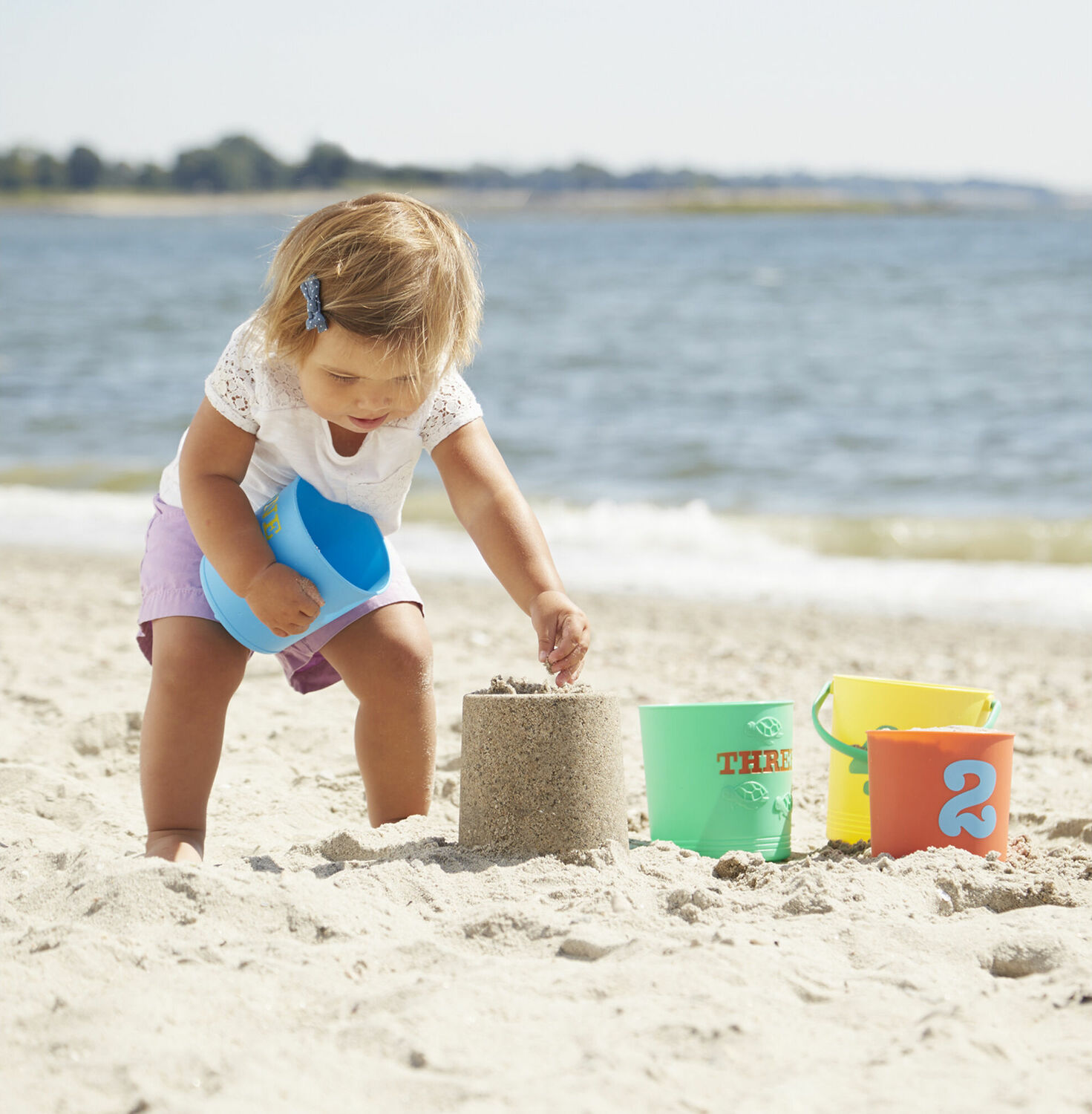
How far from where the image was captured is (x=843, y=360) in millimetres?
12492

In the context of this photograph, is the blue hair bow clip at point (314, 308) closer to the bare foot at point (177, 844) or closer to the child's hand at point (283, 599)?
the child's hand at point (283, 599)

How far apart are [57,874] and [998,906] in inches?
56.7

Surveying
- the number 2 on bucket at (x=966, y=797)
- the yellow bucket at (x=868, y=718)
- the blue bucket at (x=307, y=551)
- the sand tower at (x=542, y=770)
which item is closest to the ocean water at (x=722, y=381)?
the blue bucket at (x=307, y=551)

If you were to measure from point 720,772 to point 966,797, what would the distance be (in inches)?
16.5

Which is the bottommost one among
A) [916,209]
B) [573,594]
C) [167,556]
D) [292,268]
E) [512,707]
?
[573,594]

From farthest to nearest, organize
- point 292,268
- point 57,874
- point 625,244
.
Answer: point 625,244
point 292,268
point 57,874

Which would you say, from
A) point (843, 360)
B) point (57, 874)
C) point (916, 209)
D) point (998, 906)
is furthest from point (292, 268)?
point (916, 209)

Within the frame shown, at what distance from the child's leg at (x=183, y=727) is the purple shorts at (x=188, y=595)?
0.13 feet

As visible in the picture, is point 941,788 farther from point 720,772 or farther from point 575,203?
point 575,203

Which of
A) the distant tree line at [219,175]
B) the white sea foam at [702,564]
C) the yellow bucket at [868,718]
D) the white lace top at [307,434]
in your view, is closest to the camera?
the white lace top at [307,434]

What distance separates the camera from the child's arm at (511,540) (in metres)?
2.13

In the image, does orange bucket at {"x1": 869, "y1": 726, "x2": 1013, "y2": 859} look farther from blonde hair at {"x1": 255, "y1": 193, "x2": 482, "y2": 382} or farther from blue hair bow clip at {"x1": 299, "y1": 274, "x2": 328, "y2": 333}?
blue hair bow clip at {"x1": 299, "y1": 274, "x2": 328, "y2": 333}

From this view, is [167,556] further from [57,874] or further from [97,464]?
[97,464]

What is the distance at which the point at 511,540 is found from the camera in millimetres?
2232
